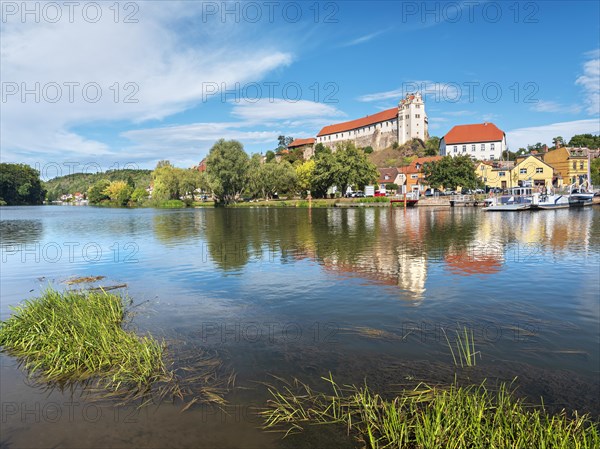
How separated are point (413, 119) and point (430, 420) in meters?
181

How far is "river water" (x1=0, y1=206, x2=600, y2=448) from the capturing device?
8.32m

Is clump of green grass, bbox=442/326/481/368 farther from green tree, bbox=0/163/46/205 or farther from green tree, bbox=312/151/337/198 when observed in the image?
green tree, bbox=0/163/46/205

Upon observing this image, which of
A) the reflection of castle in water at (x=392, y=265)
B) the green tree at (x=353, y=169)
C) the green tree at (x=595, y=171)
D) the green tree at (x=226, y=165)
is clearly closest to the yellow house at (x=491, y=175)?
the green tree at (x=595, y=171)

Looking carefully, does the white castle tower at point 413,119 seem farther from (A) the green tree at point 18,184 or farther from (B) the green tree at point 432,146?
(A) the green tree at point 18,184

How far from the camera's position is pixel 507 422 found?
7.08m

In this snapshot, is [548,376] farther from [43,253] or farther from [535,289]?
[43,253]

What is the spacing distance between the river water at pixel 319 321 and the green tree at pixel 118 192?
145 m

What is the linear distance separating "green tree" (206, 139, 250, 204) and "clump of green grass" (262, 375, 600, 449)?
103747 mm

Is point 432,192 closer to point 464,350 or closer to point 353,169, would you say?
point 353,169

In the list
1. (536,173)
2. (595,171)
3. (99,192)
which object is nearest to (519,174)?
(536,173)

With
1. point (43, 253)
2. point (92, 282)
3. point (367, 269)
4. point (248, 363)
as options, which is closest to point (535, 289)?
point (367, 269)

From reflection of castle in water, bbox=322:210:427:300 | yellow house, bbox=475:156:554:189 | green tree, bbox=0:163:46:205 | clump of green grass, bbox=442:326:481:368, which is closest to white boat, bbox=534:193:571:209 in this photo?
yellow house, bbox=475:156:554:189

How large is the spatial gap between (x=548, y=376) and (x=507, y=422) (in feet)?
12.6

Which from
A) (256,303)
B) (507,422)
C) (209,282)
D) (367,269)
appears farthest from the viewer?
(367,269)
